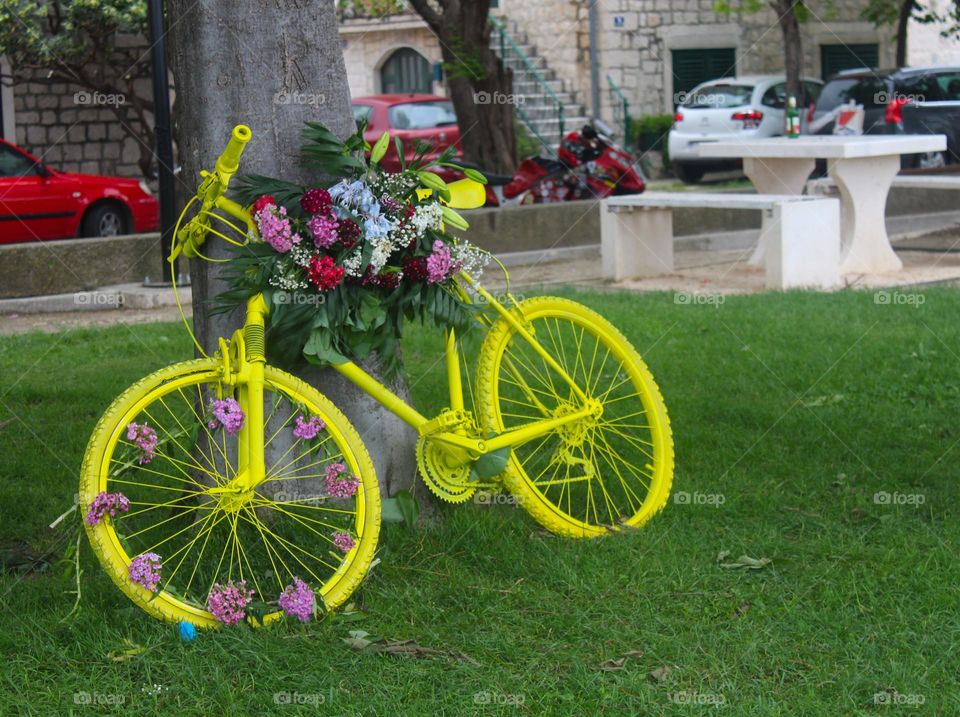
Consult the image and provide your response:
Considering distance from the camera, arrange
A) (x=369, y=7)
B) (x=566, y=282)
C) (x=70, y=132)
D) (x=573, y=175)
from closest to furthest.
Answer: (x=566, y=282) < (x=573, y=175) < (x=70, y=132) < (x=369, y=7)

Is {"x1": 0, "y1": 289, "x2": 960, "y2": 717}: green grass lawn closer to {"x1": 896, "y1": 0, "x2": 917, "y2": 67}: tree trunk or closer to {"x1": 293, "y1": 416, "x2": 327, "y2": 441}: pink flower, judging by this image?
{"x1": 293, "y1": 416, "x2": 327, "y2": 441}: pink flower

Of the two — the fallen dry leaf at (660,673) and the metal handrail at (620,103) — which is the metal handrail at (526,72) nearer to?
the metal handrail at (620,103)

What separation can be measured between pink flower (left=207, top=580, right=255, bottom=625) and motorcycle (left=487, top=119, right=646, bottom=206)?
10.5m

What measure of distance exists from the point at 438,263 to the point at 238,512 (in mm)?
930

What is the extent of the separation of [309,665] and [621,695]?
78 cm

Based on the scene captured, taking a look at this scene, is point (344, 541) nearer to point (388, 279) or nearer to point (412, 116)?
point (388, 279)

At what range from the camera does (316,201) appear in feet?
13.0

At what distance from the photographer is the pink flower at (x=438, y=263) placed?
4105 millimetres

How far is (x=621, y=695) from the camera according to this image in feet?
11.0

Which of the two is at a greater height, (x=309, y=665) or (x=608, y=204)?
(x=608, y=204)

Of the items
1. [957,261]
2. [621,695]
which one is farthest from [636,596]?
[957,261]

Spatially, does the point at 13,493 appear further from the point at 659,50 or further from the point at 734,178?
the point at 659,50

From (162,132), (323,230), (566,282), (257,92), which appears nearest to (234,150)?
(323,230)

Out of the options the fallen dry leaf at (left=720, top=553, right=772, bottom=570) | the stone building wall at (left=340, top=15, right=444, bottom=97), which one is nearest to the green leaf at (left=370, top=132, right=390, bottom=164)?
the fallen dry leaf at (left=720, top=553, right=772, bottom=570)
